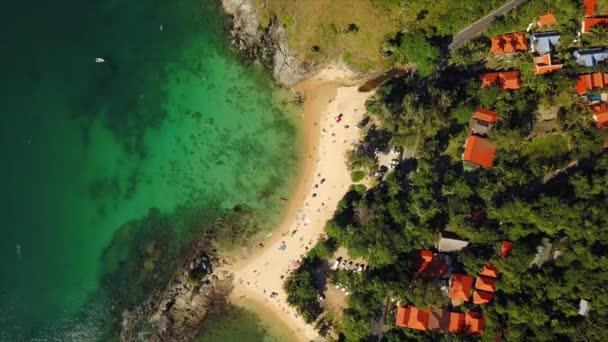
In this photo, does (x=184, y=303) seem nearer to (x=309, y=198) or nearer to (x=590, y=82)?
(x=309, y=198)

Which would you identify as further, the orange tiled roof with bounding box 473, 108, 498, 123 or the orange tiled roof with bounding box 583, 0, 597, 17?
the orange tiled roof with bounding box 473, 108, 498, 123

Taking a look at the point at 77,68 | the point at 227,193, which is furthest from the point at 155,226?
the point at 77,68

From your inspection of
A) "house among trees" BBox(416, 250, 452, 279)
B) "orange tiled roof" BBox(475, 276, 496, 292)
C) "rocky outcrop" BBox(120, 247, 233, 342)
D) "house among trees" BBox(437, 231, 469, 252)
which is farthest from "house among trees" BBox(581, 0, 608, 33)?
"rocky outcrop" BBox(120, 247, 233, 342)

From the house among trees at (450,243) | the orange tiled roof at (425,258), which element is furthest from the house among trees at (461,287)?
the orange tiled roof at (425,258)

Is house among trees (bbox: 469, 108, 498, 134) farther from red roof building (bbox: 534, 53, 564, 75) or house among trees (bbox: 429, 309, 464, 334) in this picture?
house among trees (bbox: 429, 309, 464, 334)

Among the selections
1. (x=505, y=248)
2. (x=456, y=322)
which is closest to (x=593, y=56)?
(x=505, y=248)

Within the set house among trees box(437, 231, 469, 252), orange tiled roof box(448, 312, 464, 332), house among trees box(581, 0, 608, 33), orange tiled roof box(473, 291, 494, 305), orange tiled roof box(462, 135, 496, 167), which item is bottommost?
orange tiled roof box(448, 312, 464, 332)
